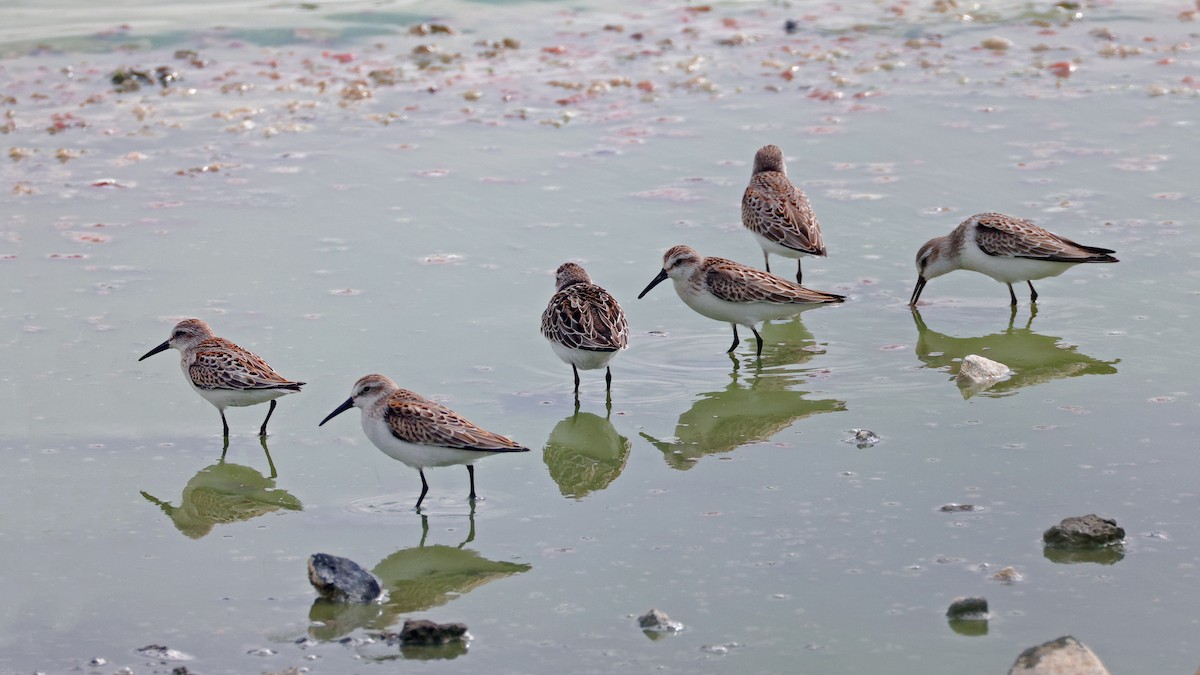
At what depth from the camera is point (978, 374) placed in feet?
32.6

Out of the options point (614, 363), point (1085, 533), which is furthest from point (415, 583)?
point (614, 363)

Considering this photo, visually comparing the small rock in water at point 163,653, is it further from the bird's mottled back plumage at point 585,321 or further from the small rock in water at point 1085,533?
the small rock in water at point 1085,533

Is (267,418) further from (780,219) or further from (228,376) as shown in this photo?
(780,219)

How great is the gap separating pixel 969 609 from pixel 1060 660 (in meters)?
0.78

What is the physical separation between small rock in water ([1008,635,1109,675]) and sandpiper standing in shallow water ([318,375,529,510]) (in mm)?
2942

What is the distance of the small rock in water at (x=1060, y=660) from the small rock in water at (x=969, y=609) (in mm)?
619

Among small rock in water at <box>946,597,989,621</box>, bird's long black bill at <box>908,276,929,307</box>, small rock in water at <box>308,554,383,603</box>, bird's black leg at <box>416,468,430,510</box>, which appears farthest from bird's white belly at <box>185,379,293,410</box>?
bird's long black bill at <box>908,276,929,307</box>

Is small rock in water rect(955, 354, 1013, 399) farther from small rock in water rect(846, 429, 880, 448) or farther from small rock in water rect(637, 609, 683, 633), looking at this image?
small rock in water rect(637, 609, 683, 633)

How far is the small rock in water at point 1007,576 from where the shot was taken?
7086 mm

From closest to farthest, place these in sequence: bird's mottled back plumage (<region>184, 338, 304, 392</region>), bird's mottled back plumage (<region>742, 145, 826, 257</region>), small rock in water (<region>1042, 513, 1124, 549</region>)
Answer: small rock in water (<region>1042, 513, 1124, 549</region>), bird's mottled back plumage (<region>184, 338, 304, 392</region>), bird's mottled back plumage (<region>742, 145, 826, 257</region>)

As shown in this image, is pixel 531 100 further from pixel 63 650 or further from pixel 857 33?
pixel 63 650

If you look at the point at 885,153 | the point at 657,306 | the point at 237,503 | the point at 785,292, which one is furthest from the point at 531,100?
the point at 237,503

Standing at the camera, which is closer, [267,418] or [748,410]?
[267,418]

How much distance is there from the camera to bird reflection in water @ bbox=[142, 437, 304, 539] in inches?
326
